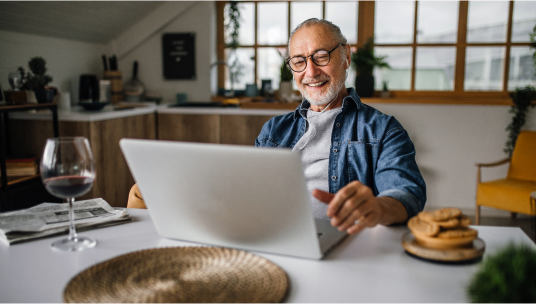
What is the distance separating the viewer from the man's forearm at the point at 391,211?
39.5 inches

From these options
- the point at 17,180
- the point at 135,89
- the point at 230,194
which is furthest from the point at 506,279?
the point at 135,89

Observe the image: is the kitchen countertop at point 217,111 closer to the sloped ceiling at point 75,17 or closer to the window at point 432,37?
the window at point 432,37

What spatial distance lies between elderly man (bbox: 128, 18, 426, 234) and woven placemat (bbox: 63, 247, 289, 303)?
0.49 m

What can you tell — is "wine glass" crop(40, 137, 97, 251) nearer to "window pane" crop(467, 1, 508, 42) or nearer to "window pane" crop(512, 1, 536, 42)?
"window pane" crop(467, 1, 508, 42)

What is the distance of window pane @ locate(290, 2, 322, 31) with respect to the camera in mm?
4215

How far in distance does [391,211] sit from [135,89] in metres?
3.64

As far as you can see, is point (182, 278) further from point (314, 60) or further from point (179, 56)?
point (179, 56)

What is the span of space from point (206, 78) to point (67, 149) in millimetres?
3554

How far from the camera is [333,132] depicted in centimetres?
161

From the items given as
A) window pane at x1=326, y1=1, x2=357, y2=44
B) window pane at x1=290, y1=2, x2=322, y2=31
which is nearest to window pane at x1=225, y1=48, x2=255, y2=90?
window pane at x1=290, y1=2, x2=322, y2=31

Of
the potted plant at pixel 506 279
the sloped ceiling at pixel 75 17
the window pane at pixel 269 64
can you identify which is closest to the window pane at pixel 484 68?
the window pane at pixel 269 64

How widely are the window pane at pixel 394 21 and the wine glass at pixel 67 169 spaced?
3686 millimetres

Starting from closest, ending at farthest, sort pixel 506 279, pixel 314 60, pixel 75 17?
pixel 506 279 → pixel 314 60 → pixel 75 17

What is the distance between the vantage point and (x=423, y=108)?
12.2 feet
